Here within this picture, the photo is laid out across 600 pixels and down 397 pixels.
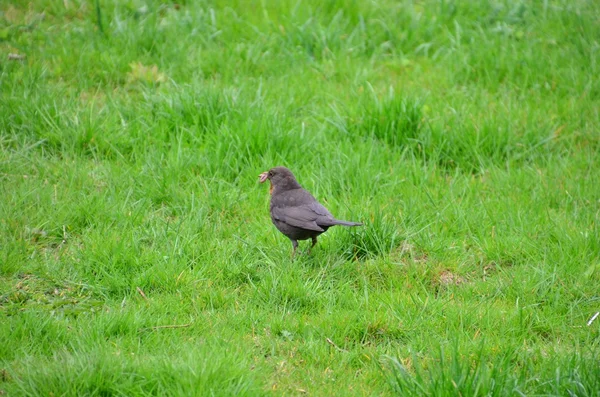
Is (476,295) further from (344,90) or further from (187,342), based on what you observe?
(344,90)

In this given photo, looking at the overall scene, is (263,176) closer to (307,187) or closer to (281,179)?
(281,179)

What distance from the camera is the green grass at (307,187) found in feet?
13.0

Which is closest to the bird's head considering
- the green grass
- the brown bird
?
the brown bird

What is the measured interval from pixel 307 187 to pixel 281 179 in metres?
0.51

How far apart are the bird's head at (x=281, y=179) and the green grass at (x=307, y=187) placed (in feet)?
1.00

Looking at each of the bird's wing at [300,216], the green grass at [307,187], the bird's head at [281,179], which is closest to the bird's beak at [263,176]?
the bird's head at [281,179]

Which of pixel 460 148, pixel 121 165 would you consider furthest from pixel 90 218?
pixel 460 148

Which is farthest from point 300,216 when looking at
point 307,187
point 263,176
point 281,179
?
point 307,187

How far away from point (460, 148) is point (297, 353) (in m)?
2.93

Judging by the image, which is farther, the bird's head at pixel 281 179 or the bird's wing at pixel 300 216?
the bird's head at pixel 281 179

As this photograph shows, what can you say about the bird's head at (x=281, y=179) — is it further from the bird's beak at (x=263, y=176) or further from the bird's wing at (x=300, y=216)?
the bird's wing at (x=300, y=216)

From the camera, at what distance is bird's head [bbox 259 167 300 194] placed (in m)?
5.40

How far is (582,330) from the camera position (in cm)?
436

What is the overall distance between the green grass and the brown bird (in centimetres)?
21
